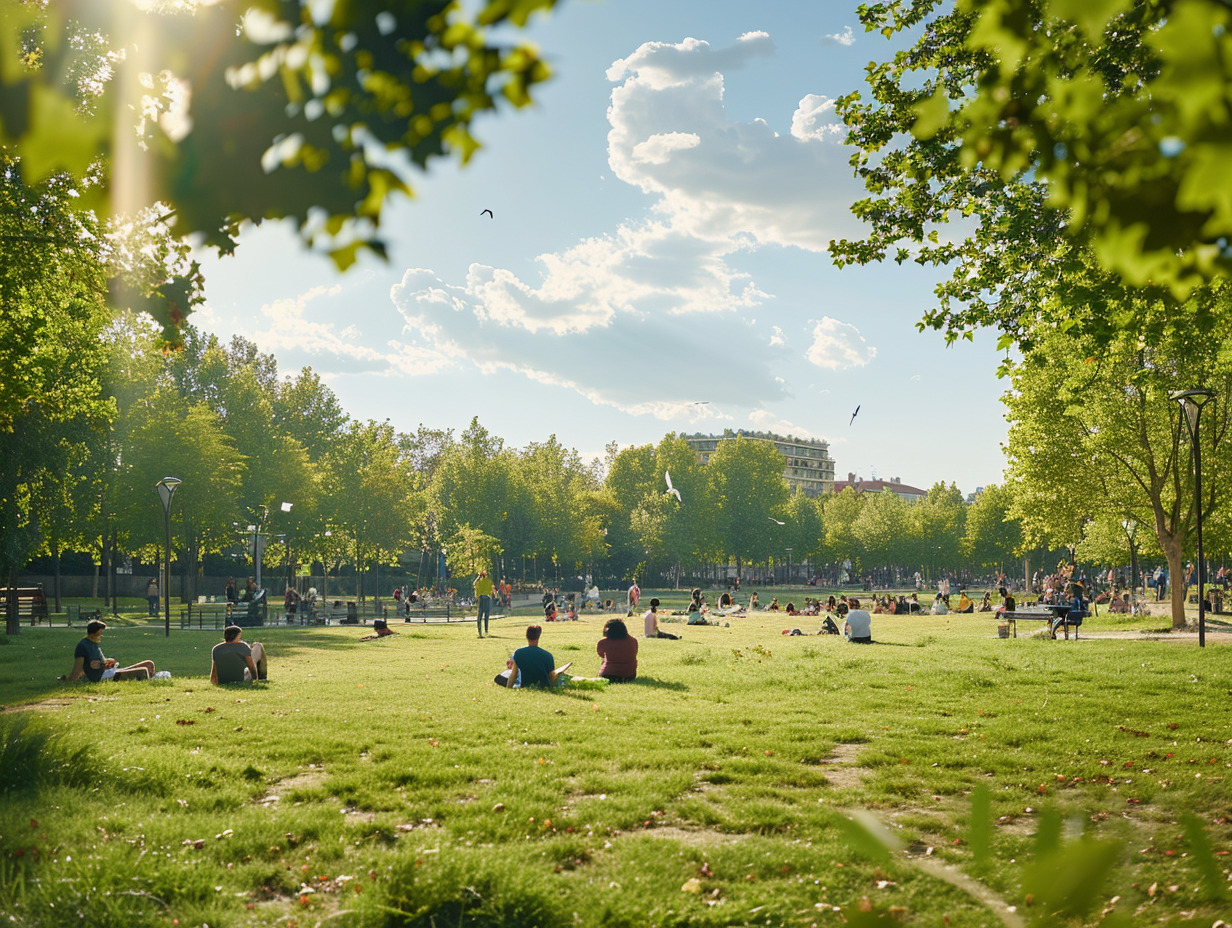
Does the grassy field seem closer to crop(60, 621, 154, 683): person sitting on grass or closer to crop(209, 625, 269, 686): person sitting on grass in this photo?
crop(60, 621, 154, 683): person sitting on grass

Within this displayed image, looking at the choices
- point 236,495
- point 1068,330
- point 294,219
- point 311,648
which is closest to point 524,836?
point 294,219

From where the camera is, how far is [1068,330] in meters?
10.4

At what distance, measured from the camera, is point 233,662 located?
49.5 feet

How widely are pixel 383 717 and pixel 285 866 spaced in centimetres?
576

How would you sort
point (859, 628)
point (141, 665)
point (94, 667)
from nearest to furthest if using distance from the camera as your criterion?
1. point (94, 667)
2. point (141, 665)
3. point (859, 628)

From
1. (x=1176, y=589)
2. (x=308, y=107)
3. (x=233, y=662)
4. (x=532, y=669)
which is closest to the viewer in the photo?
(x=308, y=107)

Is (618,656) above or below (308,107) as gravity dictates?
below

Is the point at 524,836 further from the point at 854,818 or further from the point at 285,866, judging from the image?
the point at 854,818

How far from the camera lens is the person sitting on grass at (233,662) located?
49.1 feet

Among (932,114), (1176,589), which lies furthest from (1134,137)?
(1176,589)

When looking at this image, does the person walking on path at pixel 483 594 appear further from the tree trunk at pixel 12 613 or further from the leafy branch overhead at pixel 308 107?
the leafy branch overhead at pixel 308 107

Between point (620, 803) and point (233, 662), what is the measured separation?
10.2 metres

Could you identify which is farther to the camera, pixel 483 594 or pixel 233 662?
pixel 483 594

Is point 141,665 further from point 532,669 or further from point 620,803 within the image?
point 620,803
